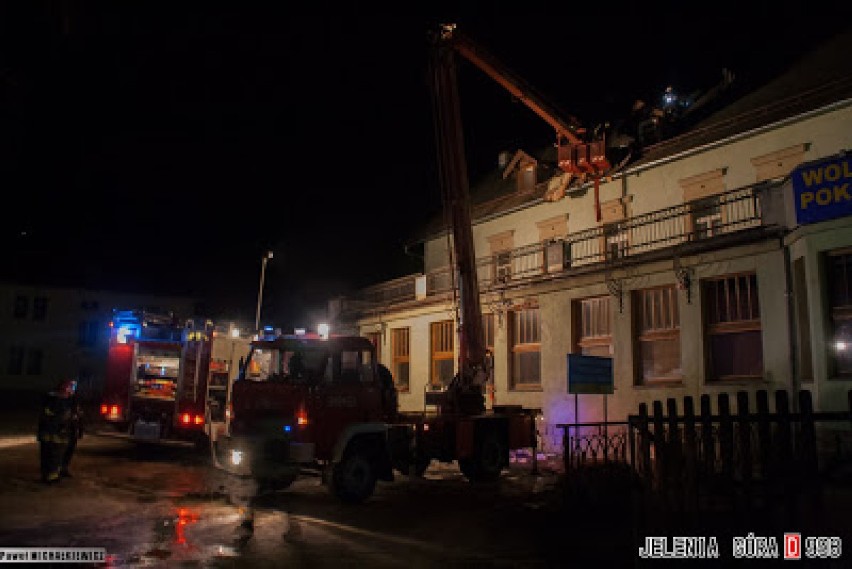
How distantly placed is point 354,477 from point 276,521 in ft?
6.51

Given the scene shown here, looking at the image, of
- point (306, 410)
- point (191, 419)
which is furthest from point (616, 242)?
point (191, 419)

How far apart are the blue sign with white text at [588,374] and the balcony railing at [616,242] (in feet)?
14.4

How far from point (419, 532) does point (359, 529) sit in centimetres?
83

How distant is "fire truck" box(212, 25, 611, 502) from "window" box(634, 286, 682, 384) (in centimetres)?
392

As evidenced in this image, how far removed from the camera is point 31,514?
8.82m

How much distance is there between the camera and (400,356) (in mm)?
25797

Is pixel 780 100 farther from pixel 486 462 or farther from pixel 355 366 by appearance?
pixel 355 366

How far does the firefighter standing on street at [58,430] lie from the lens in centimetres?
1156

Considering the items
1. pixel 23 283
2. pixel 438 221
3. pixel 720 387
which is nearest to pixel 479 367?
pixel 720 387

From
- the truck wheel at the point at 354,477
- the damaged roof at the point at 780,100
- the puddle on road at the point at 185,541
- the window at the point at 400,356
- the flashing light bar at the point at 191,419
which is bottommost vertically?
the puddle on road at the point at 185,541

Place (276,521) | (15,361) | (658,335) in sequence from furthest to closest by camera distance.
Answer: (15,361) < (658,335) < (276,521)

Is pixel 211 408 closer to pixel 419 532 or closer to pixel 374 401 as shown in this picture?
pixel 374 401

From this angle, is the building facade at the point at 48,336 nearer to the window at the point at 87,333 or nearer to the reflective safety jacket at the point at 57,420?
the window at the point at 87,333

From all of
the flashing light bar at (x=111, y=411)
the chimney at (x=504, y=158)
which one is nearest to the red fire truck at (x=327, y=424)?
the flashing light bar at (x=111, y=411)
